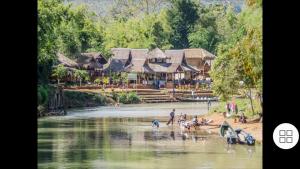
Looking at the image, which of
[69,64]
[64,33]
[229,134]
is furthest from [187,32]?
[64,33]

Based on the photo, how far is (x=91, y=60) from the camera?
4.71 meters

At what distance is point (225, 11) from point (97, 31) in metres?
1.32

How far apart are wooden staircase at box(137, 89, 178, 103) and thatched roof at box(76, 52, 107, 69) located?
410 mm

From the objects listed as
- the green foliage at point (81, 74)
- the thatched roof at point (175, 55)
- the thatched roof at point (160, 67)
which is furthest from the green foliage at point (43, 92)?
the thatched roof at point (175, 55)

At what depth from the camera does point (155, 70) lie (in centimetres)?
451

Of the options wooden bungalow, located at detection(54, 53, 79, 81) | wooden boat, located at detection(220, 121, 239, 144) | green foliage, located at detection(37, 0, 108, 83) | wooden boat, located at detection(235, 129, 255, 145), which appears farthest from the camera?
green foliage, located at detection(37, 0, 108, 83)

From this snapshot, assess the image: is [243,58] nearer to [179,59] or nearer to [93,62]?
[179,59]

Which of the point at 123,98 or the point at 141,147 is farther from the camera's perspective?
the point at 123,98

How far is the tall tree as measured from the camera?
147 inches

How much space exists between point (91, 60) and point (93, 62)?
0.36ft
